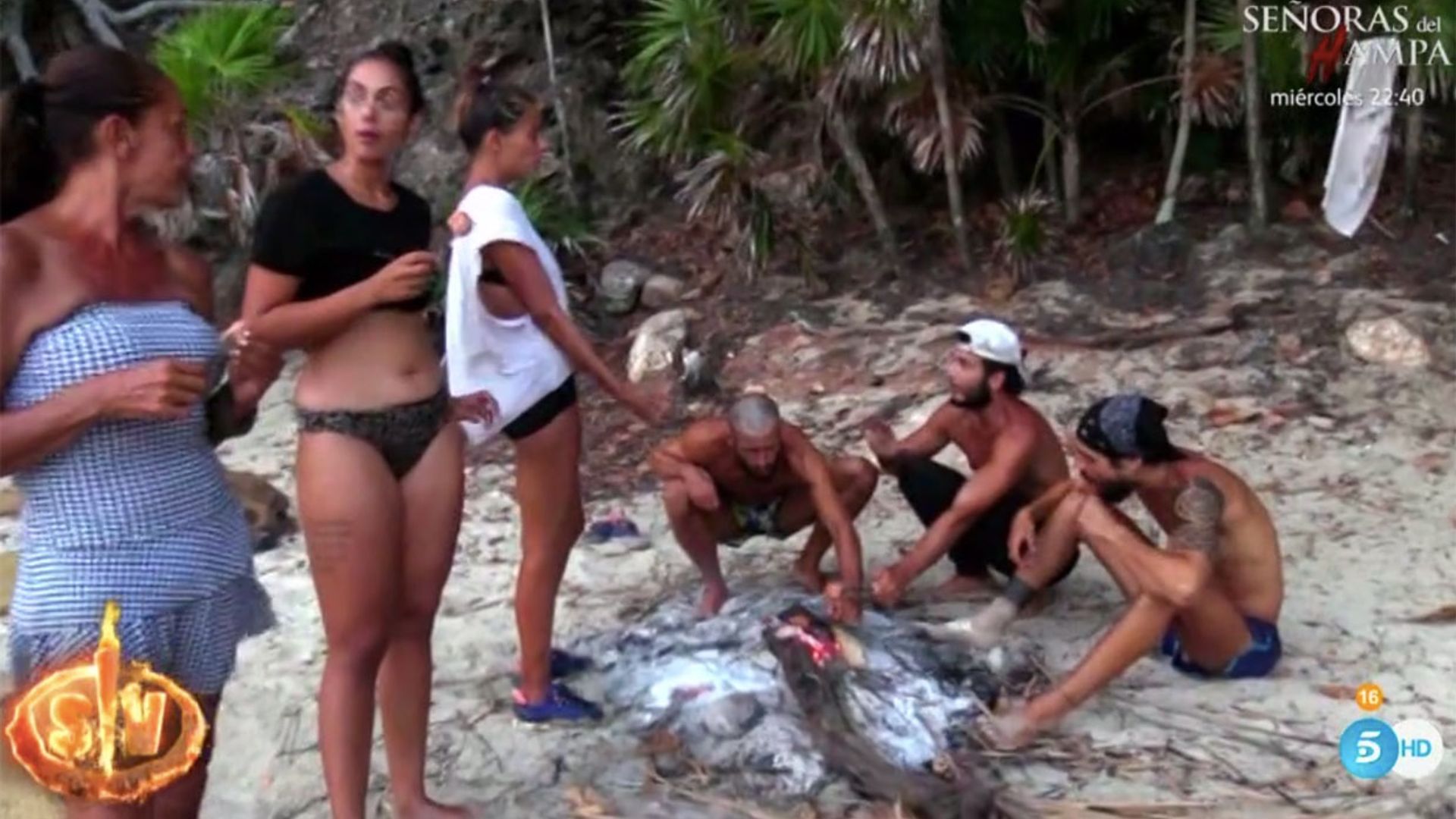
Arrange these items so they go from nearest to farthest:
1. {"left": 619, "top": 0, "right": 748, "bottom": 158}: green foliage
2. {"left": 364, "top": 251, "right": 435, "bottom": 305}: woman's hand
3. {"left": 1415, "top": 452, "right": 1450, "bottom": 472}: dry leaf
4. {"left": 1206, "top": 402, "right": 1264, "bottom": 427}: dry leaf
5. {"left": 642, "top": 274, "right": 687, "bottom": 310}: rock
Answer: {"left": 364, "top": 251, "right": 435, "bottom": 305}: woman's hand < {"left": 1415, "top": 452, "right": 1450, "bottom": 472}: dry leaf < {"left": 1206, "top": 402, "right": 1264, "bottom": 427}: dry leaf < {"left": 619, "top": 0, "right": 748, "bottom": 158}: green foliage < {"left": 642, "top": 274, "right": 687, "bottom": 310}: rock

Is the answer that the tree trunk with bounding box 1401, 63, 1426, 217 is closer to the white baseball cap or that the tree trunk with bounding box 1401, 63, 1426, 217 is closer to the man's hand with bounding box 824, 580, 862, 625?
the white baseball cap

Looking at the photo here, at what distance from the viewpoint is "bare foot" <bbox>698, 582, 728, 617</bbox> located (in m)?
5.39

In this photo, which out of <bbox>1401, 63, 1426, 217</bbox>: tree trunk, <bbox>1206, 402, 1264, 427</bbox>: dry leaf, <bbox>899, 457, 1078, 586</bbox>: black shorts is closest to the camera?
<bbox>899, 457, 1078, 586</bbox>: black shorts

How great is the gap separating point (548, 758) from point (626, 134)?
6.18 m

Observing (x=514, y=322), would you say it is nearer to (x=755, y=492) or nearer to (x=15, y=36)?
(x=755, y=492)

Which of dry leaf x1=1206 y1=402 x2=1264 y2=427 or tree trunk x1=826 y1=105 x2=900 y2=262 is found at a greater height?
tree trunk x1=826 y1=105 x2=900 y2=262

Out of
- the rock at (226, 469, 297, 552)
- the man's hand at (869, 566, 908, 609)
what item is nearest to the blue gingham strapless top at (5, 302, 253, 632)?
the man's hand at (869, 566, 908, 609)

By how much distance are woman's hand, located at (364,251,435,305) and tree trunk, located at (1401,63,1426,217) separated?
604 centimetres

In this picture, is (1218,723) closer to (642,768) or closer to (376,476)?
(642,768)

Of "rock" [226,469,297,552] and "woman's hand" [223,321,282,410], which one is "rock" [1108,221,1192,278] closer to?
"rock" [226,469,297,552]

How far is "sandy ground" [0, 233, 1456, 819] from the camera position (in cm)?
439

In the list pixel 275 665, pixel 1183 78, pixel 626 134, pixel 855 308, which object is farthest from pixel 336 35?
pixel 275 665

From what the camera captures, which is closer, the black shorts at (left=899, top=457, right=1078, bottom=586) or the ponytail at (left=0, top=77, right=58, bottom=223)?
the ponytail at (left=0, top=77, right=58, bottom=223)

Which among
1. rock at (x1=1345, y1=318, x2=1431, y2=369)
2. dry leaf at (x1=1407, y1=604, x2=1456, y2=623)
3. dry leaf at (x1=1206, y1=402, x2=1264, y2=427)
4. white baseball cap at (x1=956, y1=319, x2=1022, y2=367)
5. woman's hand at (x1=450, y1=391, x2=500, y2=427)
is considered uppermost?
woman's hand at (x1=450, y1=391, x2=500, y2=427)
